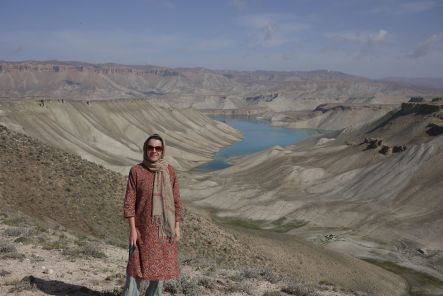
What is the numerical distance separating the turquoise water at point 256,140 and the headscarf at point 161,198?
271 ft

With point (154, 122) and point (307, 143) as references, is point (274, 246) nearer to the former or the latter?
point (307, 143)

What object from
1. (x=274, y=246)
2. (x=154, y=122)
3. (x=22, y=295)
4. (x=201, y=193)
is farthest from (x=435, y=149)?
(x=154, y=122)

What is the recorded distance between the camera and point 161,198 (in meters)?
7.65

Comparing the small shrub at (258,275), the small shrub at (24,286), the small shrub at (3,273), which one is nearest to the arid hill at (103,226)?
the small shrub at (258,275)

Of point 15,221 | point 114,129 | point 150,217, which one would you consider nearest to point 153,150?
point 150,217

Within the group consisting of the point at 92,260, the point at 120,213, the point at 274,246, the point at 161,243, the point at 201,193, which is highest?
the point at 161,243

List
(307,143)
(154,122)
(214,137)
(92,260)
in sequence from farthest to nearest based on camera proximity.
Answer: (214,137), (154,122), (307,143), (92,260)

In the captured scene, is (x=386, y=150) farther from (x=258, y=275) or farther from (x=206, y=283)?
(x=206, y=283)

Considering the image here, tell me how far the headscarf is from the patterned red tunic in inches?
2.5

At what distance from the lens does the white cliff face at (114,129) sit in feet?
241

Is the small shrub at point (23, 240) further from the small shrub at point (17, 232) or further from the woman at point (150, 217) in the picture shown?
the woman at point (150, 217)

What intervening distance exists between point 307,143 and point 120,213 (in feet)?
295

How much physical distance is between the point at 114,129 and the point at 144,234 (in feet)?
312

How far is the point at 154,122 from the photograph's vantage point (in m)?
121
